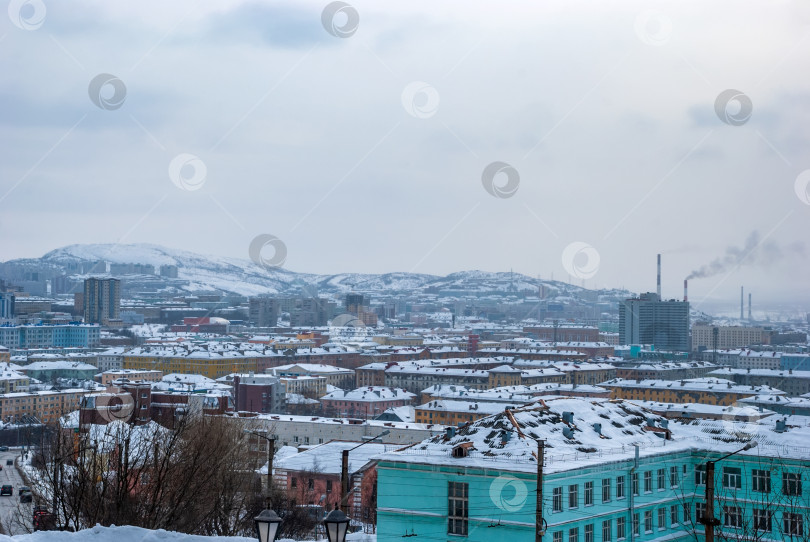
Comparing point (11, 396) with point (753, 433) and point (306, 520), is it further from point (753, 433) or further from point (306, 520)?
point (753, 433)

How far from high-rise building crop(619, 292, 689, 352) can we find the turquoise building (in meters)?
84.5

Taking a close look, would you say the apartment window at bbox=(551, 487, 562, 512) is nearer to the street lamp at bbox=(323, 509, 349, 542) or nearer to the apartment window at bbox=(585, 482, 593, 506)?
the apartment window at bbox=(585, 482, 593, 506)

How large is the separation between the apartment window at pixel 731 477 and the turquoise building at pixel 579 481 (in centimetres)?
1

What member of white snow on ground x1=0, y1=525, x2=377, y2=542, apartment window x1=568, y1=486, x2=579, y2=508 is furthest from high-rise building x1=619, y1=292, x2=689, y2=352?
white snow on ground x1=0, y1=525, x2=377, y2=542

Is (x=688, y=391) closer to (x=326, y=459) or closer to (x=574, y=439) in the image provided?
(x=326, y=459)

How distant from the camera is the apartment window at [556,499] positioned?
12.0m

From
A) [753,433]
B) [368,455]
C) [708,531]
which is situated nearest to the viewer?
[708,531]

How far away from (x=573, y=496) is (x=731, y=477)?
8.36ft

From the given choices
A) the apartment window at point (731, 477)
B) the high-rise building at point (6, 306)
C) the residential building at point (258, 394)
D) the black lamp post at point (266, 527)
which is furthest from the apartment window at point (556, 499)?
the high-rise building at point (6, 306)

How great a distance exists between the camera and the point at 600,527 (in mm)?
12594

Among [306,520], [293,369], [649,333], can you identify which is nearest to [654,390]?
[293,369]

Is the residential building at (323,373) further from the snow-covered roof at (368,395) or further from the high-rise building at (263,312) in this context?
the high-rise building at (263,312)

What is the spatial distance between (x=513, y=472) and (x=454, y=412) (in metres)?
31.6

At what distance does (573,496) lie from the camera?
12.2m
